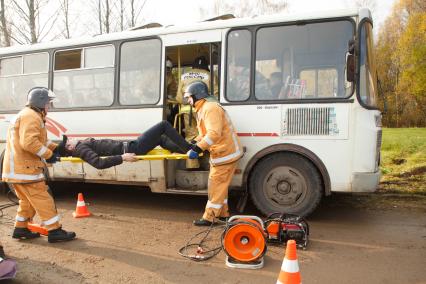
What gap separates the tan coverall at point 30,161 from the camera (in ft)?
15.5

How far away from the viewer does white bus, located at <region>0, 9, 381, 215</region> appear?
529cm

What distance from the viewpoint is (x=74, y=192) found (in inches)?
325

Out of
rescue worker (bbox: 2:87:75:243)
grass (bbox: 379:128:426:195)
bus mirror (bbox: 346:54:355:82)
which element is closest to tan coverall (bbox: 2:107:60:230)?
rescue worker (bbox: 2:87:75:243)

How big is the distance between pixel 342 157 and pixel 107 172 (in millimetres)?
3758

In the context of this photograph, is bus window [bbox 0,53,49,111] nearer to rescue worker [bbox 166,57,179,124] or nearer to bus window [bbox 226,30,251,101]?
rescue worker [bbox 166,57,179,124]

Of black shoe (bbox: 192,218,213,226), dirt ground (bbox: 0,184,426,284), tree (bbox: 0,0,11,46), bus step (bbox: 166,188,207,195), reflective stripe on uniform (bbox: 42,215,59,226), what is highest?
tree (bbox: 0,0,11,46)

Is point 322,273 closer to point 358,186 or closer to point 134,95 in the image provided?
point 358,186

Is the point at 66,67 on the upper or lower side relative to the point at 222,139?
upper

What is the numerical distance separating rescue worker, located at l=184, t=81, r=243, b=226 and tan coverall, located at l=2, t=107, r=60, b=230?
1.87 m

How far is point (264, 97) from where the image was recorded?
223 inches

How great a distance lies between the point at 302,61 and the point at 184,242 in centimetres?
292

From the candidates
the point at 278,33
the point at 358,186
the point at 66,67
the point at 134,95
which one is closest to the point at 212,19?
the point at 278,33

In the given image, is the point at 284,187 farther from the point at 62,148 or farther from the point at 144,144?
the point at 62,148

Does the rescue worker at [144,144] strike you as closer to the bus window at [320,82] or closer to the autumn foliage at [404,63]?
the bus window at [320,82]
